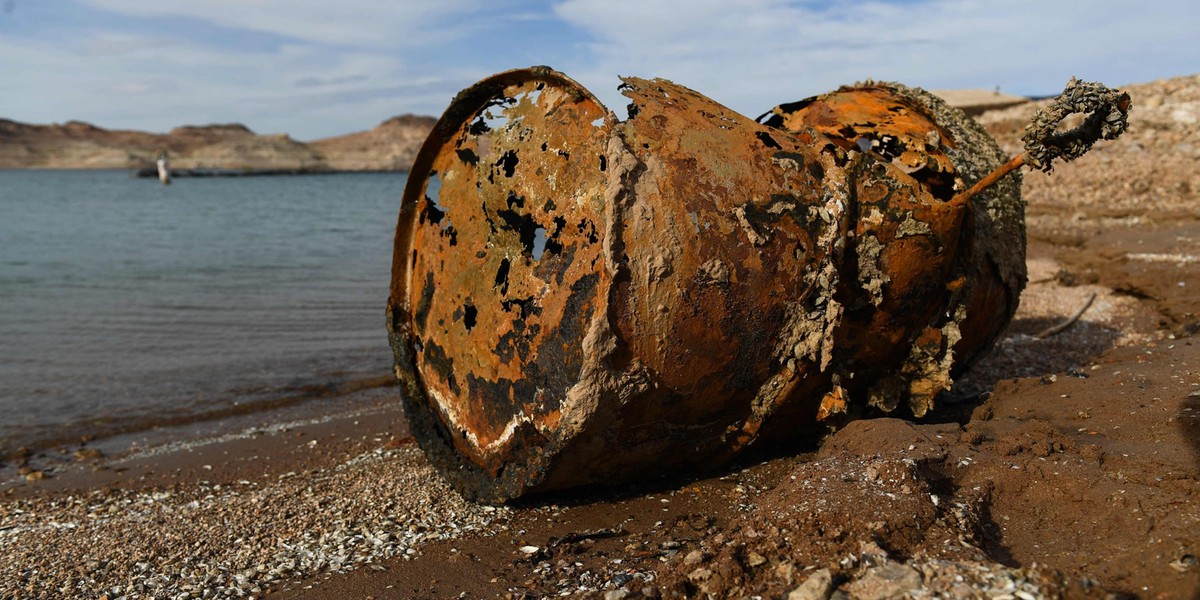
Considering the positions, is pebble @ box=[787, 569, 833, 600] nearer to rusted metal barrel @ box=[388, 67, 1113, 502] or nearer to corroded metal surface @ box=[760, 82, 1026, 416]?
rusted metal barrel @ box=[388, 67, 1113, 502]

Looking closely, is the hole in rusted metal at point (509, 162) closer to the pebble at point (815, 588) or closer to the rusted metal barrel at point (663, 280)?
the rusted metal barrel at point (663, 280)

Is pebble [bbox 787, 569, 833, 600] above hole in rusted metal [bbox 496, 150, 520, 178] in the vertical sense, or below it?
below

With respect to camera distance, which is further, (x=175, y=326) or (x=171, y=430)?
(x=175, y=326)

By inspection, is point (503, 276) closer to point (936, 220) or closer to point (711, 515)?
point (711, 515)

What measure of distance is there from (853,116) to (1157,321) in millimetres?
4182

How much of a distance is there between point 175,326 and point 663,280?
8173mm

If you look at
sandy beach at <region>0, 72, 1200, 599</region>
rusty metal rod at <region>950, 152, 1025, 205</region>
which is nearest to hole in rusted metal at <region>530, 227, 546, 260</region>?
sandy beach at <region>0, 72, 1200, 599</region>

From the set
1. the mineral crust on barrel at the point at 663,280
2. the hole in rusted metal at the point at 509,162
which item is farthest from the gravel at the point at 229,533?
the hole in rusted metal at the point at 509,162

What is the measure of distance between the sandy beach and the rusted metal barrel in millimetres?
271

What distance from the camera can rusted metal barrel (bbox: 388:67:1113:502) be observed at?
3.09 metres

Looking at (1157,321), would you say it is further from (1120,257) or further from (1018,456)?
(1018,456)

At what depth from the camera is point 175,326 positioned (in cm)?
943

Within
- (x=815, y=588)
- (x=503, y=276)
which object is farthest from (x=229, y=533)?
(x=815, y=588)

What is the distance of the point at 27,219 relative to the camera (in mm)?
26781
